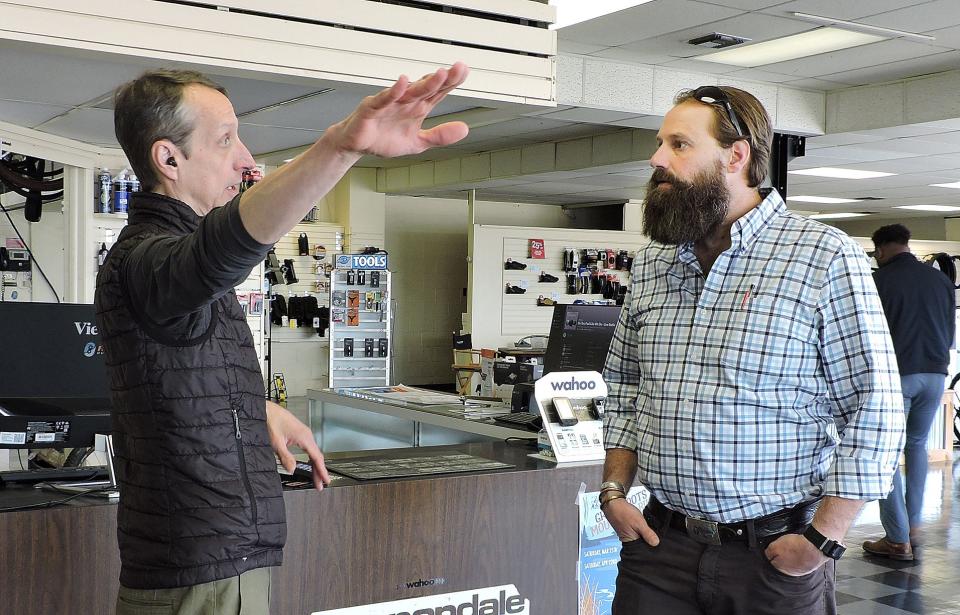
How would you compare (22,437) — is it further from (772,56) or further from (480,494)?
(772,56)

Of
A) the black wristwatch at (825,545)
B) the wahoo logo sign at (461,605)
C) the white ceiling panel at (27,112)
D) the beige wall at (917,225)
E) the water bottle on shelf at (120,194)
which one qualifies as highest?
the beige wall at (917,225)

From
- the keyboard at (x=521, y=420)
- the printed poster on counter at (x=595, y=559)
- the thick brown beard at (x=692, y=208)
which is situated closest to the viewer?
the thick brown beard at (x=692, y=208)

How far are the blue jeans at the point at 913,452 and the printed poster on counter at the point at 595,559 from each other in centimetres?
301

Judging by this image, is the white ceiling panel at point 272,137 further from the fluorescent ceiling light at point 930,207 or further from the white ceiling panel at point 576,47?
the fluorescent ceiling light at point 930,207

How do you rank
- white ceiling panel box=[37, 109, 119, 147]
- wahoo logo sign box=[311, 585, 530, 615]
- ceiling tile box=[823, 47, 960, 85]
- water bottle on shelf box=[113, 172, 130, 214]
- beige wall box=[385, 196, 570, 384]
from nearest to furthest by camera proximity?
wahoo logo sign box=[311, 585, 530, 615] → white ceiling panel box=[37, 109, 119, 147] → water bottle on shelf box=[113, 172, 130, 214] → ceiling tile box=[823, 47, 960, 85] → beige wall box=[385, 196, 570, 384]

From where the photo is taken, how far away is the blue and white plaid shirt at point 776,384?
1.92 m

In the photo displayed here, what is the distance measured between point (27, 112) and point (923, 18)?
5744mm

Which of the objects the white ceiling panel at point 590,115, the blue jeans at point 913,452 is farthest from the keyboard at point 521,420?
the white ceiling panel at point 590,115

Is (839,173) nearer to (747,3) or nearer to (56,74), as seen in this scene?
(747,3)

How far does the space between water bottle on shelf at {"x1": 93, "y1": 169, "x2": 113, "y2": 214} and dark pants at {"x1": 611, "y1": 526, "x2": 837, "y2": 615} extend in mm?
4765

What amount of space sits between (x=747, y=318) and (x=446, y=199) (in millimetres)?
15521

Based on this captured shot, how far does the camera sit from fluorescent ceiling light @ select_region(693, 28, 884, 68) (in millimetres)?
7156

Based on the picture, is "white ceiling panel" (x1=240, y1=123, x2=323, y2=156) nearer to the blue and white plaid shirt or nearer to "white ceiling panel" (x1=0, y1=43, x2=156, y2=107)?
"white ceiling panel" (x1=0, y1=43, x2=156, y2=107)

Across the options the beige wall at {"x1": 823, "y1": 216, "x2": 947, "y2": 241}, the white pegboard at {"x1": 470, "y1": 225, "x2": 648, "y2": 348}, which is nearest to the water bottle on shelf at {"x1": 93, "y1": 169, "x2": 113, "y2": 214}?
the white pegboard at {"x1": 470, "y1": 225, "x2": 648, "y2": 348}
